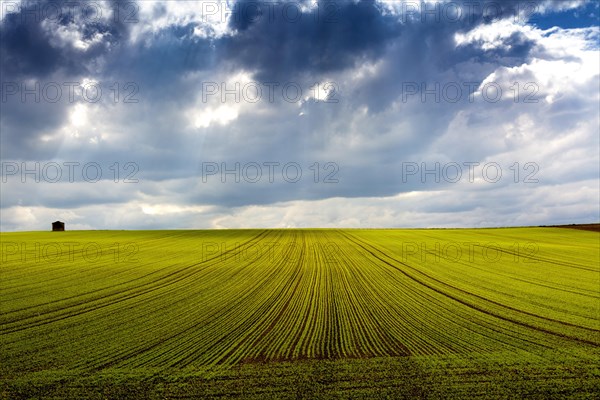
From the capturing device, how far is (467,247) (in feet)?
183

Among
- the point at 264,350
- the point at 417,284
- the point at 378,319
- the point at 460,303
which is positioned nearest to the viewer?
the point at 264,350

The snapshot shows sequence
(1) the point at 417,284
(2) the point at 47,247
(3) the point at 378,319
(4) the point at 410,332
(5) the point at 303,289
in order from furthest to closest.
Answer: (2) the point at 47,247, (1) the point at 417,284, (5) the point at 303,289, (3) the point at 378,319, (4) the point at 410,332

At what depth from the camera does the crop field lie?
14.0 m

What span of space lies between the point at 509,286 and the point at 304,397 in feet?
78.4

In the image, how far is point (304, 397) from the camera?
12.9 m

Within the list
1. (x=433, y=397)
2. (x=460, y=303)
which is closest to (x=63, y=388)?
(x=433, y=397)

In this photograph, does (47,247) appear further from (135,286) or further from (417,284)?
(417,284)

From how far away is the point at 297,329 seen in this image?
20234mm

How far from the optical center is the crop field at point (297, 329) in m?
14.0

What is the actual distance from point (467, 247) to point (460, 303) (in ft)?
104

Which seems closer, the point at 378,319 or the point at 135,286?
the point at 378,319

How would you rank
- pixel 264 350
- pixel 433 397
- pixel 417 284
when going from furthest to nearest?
pixel 417 284 → pixel 264 350 → pixel 433 397

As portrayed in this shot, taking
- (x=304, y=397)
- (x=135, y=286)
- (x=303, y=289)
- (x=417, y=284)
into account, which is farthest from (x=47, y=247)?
(x=304, y=397)

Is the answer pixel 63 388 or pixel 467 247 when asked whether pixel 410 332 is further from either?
pixel 467 247
